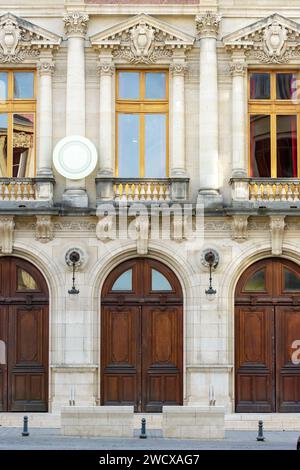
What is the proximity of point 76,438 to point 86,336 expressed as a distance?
4.92 metres

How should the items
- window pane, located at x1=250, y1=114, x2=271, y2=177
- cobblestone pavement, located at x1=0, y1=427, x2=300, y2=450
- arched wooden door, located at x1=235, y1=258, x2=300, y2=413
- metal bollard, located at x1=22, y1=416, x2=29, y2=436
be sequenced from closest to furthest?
1. cobblestone pavement, located at x1=0, y1=427, x2=300, y2=450
2. metal bollard, located at x1=22, y1=416, x2=29, y2=436
3. arched wooden door, located at x1=235, y1=258, x2=300, y2=413
4. window pane, located at x1=250, y1=114, x2=271, y2=177

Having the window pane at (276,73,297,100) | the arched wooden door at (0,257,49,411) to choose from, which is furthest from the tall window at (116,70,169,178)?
the arched wooden door at (0,257,49,411)

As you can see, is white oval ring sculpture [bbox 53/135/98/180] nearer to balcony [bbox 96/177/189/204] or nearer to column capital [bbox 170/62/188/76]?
balcony [bbox 96/177/189/204]

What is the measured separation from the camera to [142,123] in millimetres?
30812

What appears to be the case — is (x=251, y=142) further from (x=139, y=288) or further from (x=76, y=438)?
(x=76, y=438)

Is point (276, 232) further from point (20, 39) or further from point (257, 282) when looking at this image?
point (20, 39)

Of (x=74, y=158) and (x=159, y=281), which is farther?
(x=159, y=281)

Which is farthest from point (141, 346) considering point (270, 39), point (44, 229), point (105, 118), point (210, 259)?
point (270, 39)

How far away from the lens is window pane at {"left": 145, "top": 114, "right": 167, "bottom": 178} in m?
30.7

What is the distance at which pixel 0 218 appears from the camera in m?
29.7

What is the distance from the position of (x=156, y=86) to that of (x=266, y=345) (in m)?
8.16

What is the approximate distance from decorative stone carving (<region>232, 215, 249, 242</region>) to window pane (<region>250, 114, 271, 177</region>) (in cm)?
169

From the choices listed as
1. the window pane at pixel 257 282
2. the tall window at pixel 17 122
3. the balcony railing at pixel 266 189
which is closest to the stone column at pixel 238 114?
the balcony railing at pixel 266 189

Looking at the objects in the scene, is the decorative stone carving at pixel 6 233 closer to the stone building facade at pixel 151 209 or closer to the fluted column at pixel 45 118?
the stone building facade at pixel 151 209
